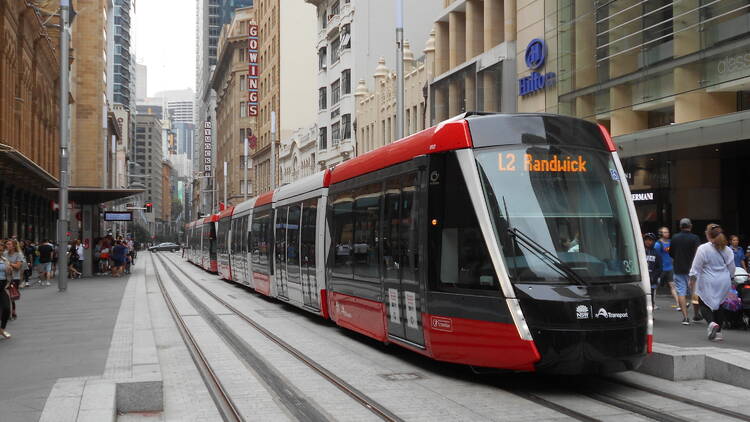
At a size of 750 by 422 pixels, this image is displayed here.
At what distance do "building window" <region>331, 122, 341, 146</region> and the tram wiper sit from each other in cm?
4440

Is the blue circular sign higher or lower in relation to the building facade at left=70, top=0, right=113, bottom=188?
lower

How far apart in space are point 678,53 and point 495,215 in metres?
12.9

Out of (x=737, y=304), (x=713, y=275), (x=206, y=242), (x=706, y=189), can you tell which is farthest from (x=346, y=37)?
(x=713, y=275)

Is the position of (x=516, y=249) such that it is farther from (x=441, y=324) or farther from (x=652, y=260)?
(x=652, y=260)

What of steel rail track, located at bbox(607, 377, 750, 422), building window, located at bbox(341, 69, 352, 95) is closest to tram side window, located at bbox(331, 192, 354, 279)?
steel rail track, located at bbox(607, 377, 750, 422)

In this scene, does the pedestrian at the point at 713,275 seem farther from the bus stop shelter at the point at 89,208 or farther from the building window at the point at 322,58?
the building window at the point at 322,58

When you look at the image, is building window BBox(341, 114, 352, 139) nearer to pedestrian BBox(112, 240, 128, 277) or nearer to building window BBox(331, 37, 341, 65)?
building window BBox(331, 37, 341, 65)

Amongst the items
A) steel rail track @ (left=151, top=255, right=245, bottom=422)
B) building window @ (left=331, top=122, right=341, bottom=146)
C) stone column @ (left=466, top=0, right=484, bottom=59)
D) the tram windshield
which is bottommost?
steel rail track @ (left=151, top=255, right=245, bottom=422)

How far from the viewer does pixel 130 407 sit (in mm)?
8109

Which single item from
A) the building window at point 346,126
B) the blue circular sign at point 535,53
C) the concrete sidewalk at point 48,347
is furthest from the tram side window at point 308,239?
the building window at point 346,126

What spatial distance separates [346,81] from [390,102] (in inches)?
446

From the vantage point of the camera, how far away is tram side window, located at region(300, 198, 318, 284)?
15.8 m

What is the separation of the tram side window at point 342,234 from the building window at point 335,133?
38.7 m

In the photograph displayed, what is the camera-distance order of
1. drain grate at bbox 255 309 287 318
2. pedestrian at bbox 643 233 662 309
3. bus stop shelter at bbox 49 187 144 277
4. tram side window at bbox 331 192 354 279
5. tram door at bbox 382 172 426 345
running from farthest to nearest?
bus stop shelter at bbox 49 187 144 277
drain grate at bbox 255 309 287 318
pedestrian at bbox 643 233 662 309
tram side window at bbox 331 192 354 279
tram door at bbox 382 172 426 345
